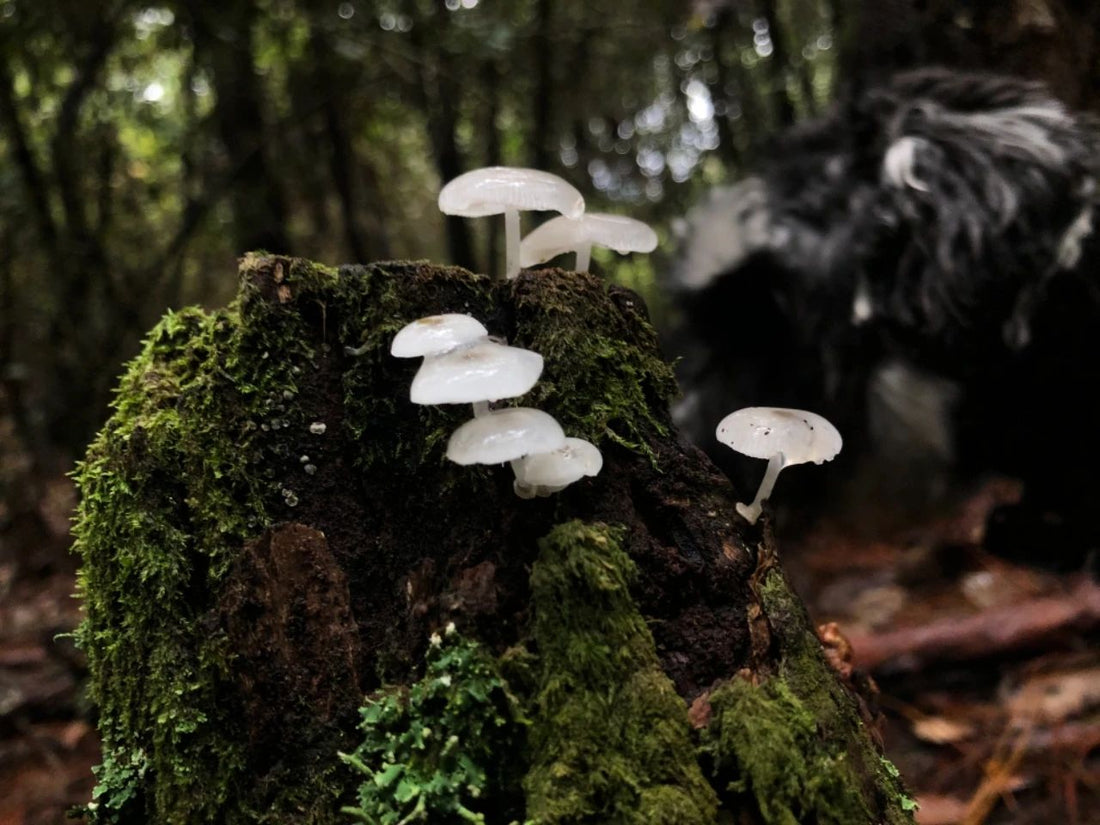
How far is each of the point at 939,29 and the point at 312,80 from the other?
5.04m

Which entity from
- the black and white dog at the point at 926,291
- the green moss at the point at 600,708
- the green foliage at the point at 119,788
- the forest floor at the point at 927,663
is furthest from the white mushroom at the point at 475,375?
the black and white dog at the point at 926,291

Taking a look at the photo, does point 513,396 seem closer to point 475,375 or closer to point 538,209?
point 475,375

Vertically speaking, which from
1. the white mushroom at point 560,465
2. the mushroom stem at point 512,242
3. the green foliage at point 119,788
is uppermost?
the mushroom stem at point 512,242

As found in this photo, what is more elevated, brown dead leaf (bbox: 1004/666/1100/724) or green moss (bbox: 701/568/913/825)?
green moss (bbox: 701/568/913/825)

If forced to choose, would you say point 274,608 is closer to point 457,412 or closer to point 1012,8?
point 457,412

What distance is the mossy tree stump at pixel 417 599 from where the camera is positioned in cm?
156

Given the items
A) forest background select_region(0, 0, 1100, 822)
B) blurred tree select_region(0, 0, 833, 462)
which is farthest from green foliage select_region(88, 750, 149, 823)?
blurred tree select_region(0, 0, 833, 462)

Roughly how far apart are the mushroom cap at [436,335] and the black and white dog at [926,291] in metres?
2.85

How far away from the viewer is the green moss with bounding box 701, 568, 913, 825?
151cm

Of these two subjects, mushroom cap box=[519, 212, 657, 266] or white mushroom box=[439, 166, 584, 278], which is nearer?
white mushroom box=[439, 166, 584, 278]

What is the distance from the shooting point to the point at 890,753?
164 inches

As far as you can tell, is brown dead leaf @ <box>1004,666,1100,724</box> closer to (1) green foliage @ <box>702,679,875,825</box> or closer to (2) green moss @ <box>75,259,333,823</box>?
(1) green foliage @ <box>702,679,875,825</box>

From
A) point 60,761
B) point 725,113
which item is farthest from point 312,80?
point 60,761

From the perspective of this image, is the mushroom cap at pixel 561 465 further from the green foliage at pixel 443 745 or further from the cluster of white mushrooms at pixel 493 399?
the green foliage at pixel 443 745
